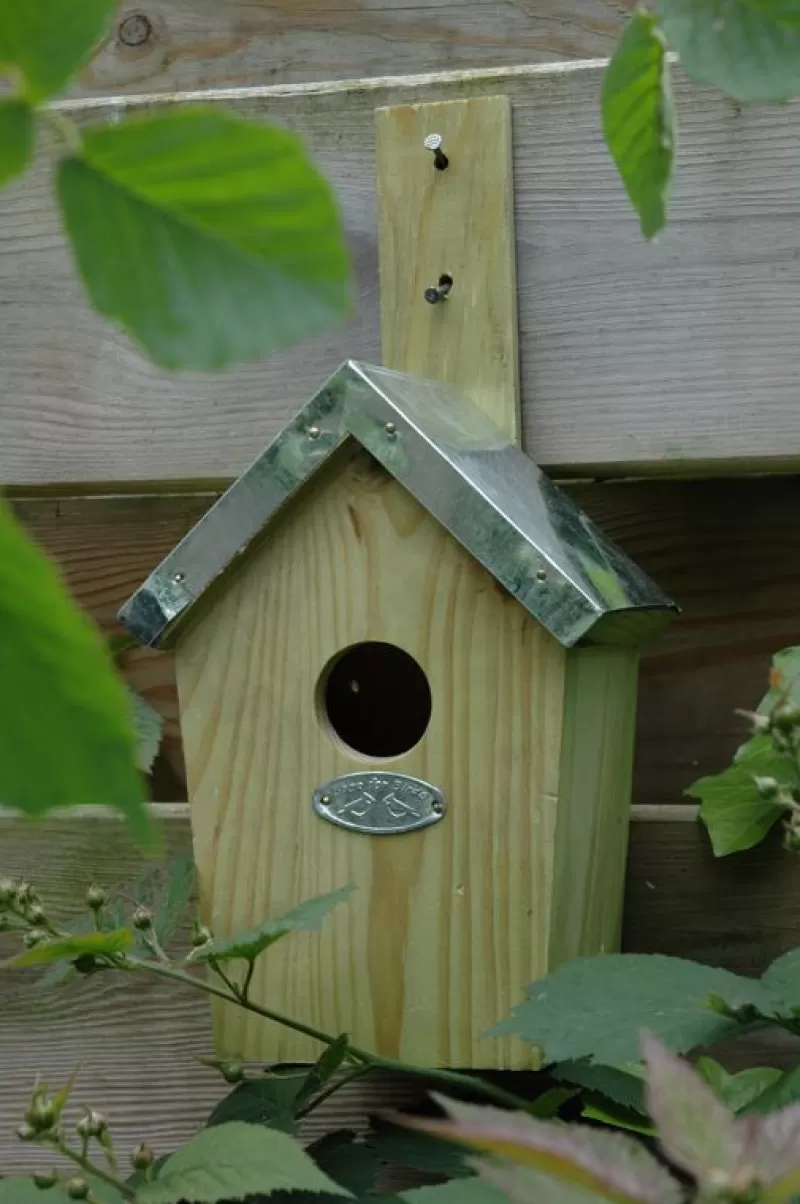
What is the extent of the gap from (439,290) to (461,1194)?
0.63 metres

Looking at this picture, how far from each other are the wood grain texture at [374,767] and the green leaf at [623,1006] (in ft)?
0.33

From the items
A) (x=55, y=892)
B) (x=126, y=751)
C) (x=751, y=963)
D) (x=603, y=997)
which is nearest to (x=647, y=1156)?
(x=126, y=751)

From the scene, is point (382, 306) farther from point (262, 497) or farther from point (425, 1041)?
point (425, 1041)

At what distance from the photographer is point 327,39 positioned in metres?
1.37

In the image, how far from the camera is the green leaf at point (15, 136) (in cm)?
19

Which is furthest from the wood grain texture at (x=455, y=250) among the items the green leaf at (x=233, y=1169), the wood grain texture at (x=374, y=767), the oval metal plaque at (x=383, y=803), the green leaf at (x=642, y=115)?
the green leaf at (x=642, y=115)

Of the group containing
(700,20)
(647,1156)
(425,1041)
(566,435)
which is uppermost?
(700,20)

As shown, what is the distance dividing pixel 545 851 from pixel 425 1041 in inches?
5.6

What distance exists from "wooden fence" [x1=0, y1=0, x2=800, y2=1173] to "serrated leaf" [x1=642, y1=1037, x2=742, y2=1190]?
2.27ft

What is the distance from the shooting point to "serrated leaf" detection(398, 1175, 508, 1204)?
59cm

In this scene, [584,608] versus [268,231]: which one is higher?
[268,231]

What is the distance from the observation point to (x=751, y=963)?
1023 millimetres

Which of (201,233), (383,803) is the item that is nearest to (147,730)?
(383,803)

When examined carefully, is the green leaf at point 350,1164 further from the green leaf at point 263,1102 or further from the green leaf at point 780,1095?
the green leaf at point 780,1095
